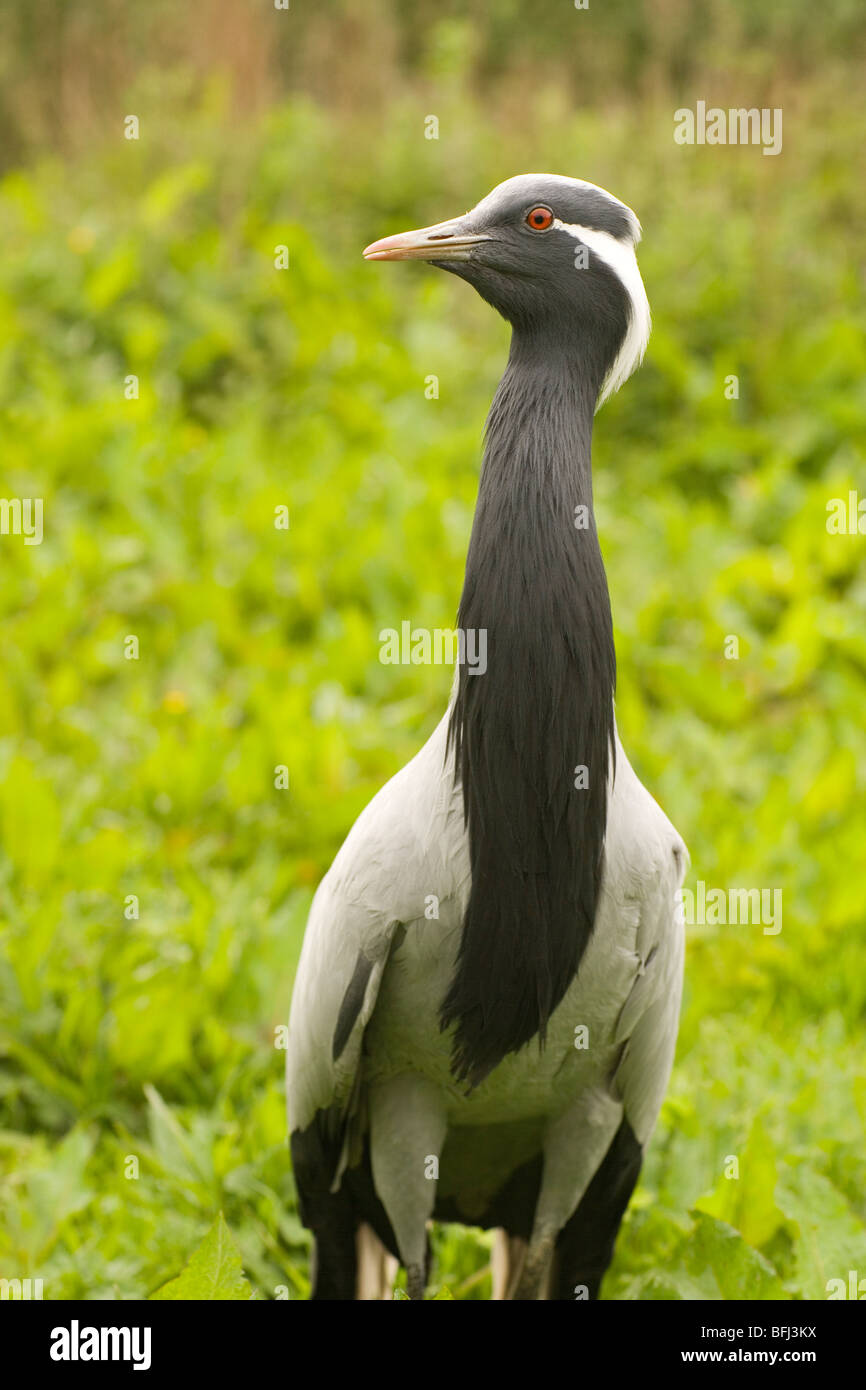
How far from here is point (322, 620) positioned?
16.7 ft

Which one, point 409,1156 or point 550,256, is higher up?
point 550,256

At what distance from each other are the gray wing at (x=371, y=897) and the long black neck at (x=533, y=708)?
2.0 inches

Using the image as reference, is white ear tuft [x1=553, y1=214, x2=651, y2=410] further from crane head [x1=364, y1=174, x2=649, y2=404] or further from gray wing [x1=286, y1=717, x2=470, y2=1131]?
gray wing [x1=286, y1=717, x2=470, y2=1131]

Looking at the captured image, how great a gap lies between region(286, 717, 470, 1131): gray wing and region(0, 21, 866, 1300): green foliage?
362 mm

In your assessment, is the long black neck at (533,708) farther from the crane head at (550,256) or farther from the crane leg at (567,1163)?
the crane leg at (567,1163)

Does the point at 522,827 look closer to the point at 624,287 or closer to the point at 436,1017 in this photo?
the point at 436,1017

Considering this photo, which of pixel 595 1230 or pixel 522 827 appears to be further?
pixel 595 1230

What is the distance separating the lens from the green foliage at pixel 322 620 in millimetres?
3045

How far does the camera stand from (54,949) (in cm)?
344

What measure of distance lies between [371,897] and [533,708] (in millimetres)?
401

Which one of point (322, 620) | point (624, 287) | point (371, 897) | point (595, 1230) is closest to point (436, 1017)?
point (371, 897)

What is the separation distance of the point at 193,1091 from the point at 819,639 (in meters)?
Answer: 2.85

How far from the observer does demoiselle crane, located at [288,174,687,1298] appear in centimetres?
212

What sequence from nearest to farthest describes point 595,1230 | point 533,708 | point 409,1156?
point 533,708
point 409,1156
point 595,1230
